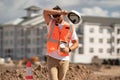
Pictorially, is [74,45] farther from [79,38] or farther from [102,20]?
[102,20]

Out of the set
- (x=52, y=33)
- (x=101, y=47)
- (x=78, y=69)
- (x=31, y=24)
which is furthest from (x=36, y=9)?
(x=52, y=33)

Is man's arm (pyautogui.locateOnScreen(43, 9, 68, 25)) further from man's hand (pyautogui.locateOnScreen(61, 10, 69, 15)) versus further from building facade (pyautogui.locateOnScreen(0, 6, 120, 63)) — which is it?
building facade (pyautogui.locateOnScreen(0, 6, 120, 63))

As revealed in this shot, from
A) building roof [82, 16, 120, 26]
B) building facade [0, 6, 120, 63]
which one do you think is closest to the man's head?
building facade [0, 6, 120, 63]

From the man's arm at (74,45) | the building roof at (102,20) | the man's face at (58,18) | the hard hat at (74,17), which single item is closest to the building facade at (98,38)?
the building roof at (102,20)

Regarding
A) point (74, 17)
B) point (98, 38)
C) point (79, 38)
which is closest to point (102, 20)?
point (98, 38)

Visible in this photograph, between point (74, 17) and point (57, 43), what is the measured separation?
0.66 metres

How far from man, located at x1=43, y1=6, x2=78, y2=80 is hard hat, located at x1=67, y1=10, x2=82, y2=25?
0.81ft

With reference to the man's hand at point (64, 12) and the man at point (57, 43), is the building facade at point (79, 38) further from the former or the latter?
the man's hand at point (64, 12)

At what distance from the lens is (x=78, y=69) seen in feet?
64.8

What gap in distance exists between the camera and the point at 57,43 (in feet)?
29.1

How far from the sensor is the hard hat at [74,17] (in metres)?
8.52

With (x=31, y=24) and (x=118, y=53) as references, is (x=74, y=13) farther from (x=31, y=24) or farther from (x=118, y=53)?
(x=31, y=24)

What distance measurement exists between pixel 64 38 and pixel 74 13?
0.64 m

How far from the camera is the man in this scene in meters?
8.84
